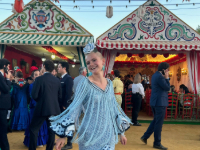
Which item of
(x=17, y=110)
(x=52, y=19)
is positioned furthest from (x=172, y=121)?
(x=52, y=19)

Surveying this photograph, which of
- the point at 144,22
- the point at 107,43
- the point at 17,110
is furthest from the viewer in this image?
the point at 144,22

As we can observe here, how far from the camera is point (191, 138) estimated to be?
18.2ft

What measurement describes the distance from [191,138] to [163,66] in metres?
2.44

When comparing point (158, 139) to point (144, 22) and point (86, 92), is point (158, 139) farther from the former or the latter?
point (144, 22)

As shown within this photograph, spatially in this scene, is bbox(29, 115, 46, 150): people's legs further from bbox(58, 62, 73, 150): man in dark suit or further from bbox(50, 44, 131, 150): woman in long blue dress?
bbox(50, 44, 131, 150): woman in long blue dress

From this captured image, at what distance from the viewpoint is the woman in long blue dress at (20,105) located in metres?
5.39

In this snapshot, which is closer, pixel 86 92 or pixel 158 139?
pixel 86 92

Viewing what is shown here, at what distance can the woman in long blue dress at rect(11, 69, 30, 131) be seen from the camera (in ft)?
17.7

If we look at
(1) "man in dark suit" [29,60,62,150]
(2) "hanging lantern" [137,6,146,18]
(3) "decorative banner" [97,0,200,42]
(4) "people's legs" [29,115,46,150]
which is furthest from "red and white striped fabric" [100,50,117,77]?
(4) "people's legs" [29,115,46,150]

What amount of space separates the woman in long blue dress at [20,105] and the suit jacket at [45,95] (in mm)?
1946

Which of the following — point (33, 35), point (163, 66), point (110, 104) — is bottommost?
point (110, 104)

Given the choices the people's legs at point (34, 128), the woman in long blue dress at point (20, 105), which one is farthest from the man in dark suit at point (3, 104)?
the woman in long blue dress at point (20, 105)

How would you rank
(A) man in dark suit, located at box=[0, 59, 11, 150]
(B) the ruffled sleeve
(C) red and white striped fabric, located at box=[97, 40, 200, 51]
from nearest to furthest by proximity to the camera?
1. (B) the ruffled sleeve
2. (A) man in dark suit, located at box=[0, 59, 11, 150]
3. (C) red and white striped fabric, located at box=[97, 40, 200, 51]

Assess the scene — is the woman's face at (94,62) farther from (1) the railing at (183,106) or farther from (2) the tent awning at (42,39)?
(1) the railing at (183,106)
